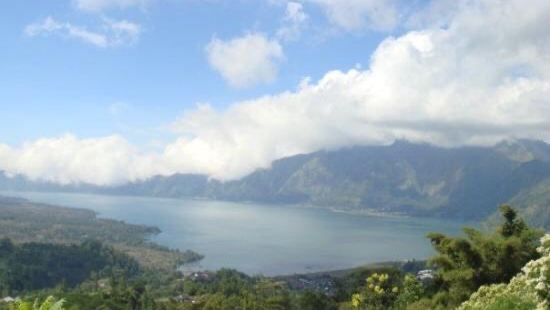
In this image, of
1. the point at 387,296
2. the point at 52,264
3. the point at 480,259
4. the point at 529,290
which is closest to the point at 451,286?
the point at 480,259

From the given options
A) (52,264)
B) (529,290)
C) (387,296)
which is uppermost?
(529,290)

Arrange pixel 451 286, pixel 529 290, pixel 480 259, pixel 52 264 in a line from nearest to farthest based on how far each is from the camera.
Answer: pixel 529 290
pixel 480 259
pixel 451 286
pixel 52 264

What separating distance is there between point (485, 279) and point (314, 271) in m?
108

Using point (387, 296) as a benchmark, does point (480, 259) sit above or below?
above

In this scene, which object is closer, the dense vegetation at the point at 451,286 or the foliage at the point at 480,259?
the dense vegetation at the point at 451,286

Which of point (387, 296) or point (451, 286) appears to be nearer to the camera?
point (451, 286)

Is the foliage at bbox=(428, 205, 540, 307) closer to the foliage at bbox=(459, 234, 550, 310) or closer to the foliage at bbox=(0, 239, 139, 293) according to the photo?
the foliage at bbox=(459, 234, 550, 310)

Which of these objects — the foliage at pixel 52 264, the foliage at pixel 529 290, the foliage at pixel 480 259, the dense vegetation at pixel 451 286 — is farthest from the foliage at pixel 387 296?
the foliage at pixel 52 264

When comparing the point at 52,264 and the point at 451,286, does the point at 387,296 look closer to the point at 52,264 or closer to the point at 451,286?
the point at 451,286

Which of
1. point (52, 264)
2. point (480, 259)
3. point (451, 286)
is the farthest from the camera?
point (52, 264)

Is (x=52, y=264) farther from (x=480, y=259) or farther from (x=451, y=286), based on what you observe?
(x=480, y=259)

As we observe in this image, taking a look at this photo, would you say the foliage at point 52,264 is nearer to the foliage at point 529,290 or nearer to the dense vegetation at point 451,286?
the dense vegetation at point 451,286

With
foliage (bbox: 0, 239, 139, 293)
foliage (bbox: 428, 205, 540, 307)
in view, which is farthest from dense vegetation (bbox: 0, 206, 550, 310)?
foliage (bbox: 0, 239, 139, 293)

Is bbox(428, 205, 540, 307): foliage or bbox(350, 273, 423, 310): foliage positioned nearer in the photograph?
bbox(428, 205, 540, 307): foliage
